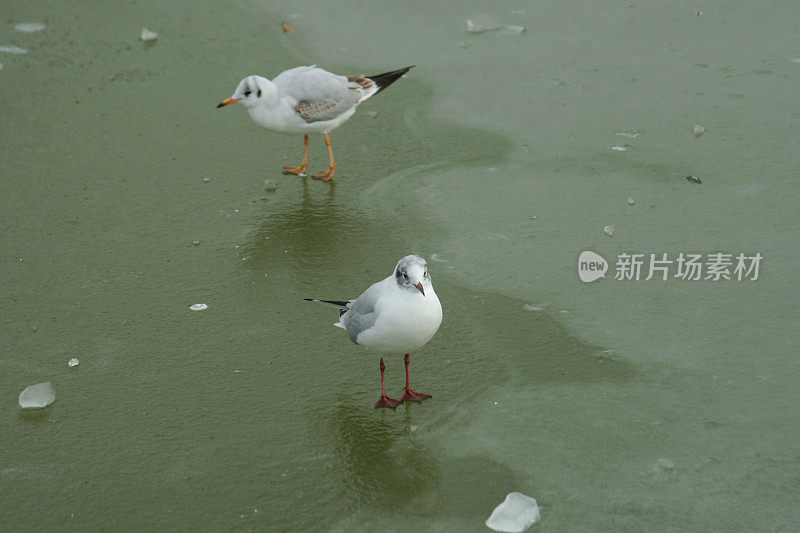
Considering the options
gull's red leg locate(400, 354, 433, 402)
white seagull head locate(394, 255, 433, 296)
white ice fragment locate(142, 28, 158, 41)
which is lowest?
gull's red leg locate(400, 354, 433, 402)

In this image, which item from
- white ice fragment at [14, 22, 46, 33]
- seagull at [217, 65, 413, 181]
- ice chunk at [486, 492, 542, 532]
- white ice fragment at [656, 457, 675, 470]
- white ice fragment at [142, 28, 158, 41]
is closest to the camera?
ice chunk at [486, 492, 542, 532]

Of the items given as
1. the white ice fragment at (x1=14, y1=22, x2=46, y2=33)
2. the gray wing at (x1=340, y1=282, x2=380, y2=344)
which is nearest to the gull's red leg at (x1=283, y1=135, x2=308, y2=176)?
the gray wing at (x1=340, y1=282, x2=380, y2=344)

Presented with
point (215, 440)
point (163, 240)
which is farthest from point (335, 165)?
point (215, 440)

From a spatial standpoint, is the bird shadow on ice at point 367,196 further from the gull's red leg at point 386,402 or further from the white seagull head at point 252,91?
the gull's red leg at point 386,402

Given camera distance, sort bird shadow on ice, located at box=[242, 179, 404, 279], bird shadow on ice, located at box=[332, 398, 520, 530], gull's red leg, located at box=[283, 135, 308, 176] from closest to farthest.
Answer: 1. bird shadow on ice, located at box=[332, 398, 520, 530]
2. bird shadow on ice, located at box=[242, 179, 404, 279]
3. gull's red leg, located at box=[283, 135, 308, 176]

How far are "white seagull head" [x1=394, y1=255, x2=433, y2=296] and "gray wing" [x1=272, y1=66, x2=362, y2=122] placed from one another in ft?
7.89

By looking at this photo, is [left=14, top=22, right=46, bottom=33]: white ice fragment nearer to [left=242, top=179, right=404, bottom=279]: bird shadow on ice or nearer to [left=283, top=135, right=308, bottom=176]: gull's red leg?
[left=283, top=135, right=308, bottom=176]: gull's red leg

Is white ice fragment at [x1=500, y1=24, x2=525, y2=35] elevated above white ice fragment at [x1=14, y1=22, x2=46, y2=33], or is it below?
below

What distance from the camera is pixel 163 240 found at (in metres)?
4.93

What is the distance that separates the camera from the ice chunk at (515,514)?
296 cm

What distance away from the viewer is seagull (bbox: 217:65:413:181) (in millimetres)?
5551

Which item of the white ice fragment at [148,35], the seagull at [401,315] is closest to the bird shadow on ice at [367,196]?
the seagull at [401,315]

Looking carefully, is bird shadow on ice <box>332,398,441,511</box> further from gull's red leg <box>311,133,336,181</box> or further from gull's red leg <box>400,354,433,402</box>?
gull's red leg <box>311,133,336,181</box>

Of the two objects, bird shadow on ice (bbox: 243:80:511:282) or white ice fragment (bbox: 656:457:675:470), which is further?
bird shadow on ice (bbox: 243:80:511:282)
